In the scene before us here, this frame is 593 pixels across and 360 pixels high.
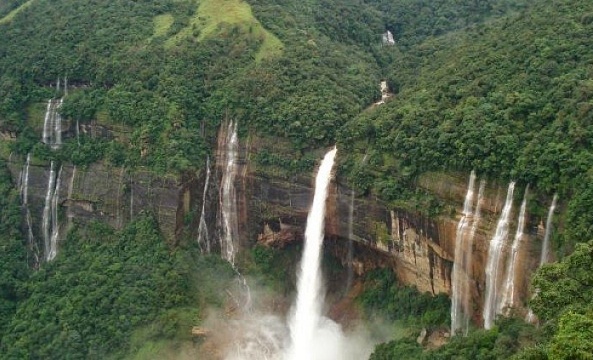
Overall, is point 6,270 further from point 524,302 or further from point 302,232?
point 524,302

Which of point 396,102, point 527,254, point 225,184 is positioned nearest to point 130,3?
point 225,184

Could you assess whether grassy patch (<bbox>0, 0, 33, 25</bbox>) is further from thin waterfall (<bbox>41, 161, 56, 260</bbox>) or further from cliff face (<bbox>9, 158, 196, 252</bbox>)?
thin waterfall (<bbox>41, 161, 56, 260</bbox>)

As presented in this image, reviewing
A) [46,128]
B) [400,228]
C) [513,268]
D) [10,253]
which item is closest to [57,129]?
[46,128]

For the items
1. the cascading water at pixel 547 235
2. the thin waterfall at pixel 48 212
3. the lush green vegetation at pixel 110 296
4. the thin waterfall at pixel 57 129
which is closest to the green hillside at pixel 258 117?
the lush green vegetation at pixel 110 296

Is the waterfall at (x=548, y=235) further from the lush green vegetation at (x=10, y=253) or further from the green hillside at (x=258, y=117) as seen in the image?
the lush green vegetation at (x=10, y=253)

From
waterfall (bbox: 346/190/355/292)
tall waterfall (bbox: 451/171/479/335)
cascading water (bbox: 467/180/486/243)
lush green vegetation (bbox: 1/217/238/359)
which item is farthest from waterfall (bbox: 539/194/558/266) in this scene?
lush green vegetation (bbox: 1/217/238/359)

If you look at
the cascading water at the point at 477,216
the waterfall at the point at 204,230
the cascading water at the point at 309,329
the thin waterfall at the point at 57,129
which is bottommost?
the cascading water at the point at 309,329

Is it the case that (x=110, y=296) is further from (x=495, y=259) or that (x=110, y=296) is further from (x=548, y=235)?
(x=548, y=235)
